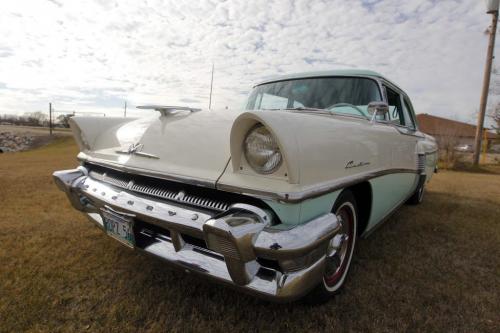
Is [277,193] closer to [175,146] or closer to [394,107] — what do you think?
[175,146]

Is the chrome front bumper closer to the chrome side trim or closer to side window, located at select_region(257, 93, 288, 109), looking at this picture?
the chrome side trim

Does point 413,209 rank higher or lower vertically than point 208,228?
lower

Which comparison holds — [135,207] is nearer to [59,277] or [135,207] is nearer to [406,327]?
[59,277]

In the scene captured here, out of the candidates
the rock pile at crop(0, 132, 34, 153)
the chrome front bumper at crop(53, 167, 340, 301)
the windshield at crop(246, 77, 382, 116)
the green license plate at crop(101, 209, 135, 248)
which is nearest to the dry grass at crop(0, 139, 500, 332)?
the green license plate at crop(101, 209, 135, 248)

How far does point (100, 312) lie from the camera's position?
6.06ft

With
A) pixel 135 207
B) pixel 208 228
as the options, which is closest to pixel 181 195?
pixel 135 207

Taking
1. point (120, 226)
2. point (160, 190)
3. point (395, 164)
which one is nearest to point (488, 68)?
point (395, 164)

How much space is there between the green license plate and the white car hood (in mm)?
300

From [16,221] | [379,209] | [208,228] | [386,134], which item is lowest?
[16,221]

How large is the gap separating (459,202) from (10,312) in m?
6.06

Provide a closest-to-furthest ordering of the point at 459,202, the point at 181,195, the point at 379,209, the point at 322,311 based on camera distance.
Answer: the point at 181,195
the point at 322,311
the point at 379,209
the point at 459,202

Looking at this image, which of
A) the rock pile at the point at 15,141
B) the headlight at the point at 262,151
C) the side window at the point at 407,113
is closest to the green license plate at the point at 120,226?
the headlight at the point at 262,151

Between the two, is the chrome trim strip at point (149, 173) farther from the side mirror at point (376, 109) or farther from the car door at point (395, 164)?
the side mirror at point (376, 109)

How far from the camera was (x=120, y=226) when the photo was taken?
1.94 metres
